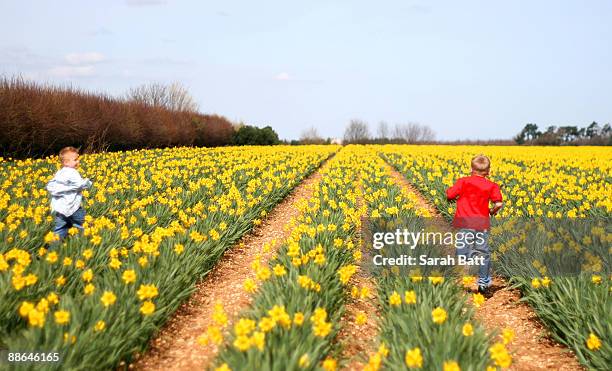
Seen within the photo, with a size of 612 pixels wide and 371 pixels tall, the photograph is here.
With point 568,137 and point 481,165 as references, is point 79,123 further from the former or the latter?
point 568,137

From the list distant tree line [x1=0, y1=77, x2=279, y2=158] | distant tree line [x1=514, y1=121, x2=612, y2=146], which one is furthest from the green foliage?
distant tree line [x1=514, y1=121, x2=612, y2=146]

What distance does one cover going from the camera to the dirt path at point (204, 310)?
14.5ft

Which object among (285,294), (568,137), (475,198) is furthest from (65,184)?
(568,137)

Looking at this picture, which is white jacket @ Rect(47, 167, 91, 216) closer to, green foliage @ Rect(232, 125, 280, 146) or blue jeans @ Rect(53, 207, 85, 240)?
blue jeans @ Rect(53, 207, 85, 240)

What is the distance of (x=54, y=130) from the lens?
21.2 metres

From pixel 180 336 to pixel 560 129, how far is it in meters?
78.9

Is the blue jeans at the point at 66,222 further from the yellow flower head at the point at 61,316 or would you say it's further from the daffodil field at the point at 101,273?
the yellow flower head at the point at 61,316

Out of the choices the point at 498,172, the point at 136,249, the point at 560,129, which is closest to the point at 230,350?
the point at 136,249

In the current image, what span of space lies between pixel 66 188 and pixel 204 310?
2.77 meters

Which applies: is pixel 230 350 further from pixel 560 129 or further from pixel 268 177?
pixel 560 129

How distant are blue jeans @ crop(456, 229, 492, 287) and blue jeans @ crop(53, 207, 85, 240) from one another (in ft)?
18.1

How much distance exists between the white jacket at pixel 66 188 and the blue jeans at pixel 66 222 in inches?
6.0

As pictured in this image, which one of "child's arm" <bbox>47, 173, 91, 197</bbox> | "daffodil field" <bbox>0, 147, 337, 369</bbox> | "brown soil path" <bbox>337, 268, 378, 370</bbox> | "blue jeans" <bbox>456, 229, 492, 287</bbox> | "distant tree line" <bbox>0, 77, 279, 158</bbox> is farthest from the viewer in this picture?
"distant tree line" <bbox>0, 77, 279, 158</bbox>

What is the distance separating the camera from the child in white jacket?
256 inches
